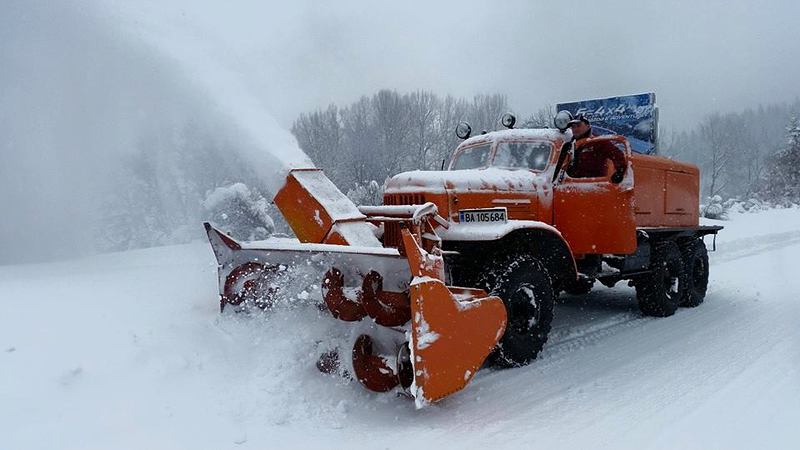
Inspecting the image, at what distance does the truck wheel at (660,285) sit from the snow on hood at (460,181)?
111 inches

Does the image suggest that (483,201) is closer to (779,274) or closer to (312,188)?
(312,188)

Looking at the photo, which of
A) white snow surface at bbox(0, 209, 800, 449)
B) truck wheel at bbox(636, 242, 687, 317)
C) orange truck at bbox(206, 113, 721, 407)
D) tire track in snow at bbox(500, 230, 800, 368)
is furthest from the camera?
truck wheel at bbox(636, 242, 687, 317)

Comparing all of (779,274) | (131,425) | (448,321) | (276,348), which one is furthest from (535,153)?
(779,274)

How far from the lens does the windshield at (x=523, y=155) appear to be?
6.82 m

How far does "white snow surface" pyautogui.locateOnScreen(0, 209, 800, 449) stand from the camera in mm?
3842

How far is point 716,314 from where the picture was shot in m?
8.30

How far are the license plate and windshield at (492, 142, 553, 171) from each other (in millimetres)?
1189

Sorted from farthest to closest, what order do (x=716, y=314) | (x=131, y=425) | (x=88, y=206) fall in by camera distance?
(x=88, y=206) < (x=716, y=314) < (x=131, y=425)

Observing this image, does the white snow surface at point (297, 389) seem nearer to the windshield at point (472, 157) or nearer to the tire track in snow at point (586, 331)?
the tire track in snow at point (586, 331)

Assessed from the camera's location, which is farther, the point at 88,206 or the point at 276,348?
the point at 88,206

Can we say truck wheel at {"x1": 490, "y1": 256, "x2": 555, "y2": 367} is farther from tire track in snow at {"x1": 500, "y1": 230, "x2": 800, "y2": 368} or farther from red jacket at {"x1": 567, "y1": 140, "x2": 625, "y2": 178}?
red jacket at {"x1": 567, "y1": 140, "x2": 625, "y2": 178}

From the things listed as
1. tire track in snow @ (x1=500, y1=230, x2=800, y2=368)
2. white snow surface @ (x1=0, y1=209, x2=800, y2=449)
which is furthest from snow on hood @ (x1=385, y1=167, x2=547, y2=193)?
tire track in snow @ (x1=500, y1=230, x2=800, y2=368)

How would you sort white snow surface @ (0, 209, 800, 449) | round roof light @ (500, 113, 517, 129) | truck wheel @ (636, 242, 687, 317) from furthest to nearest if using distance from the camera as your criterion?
truck wheel @ (636, 242, 687, 317) → round roof light @ (500, 113, 517, 129) → white snow surface @ (0, 209, 800, 449)

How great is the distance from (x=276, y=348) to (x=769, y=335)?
18.3 ft
